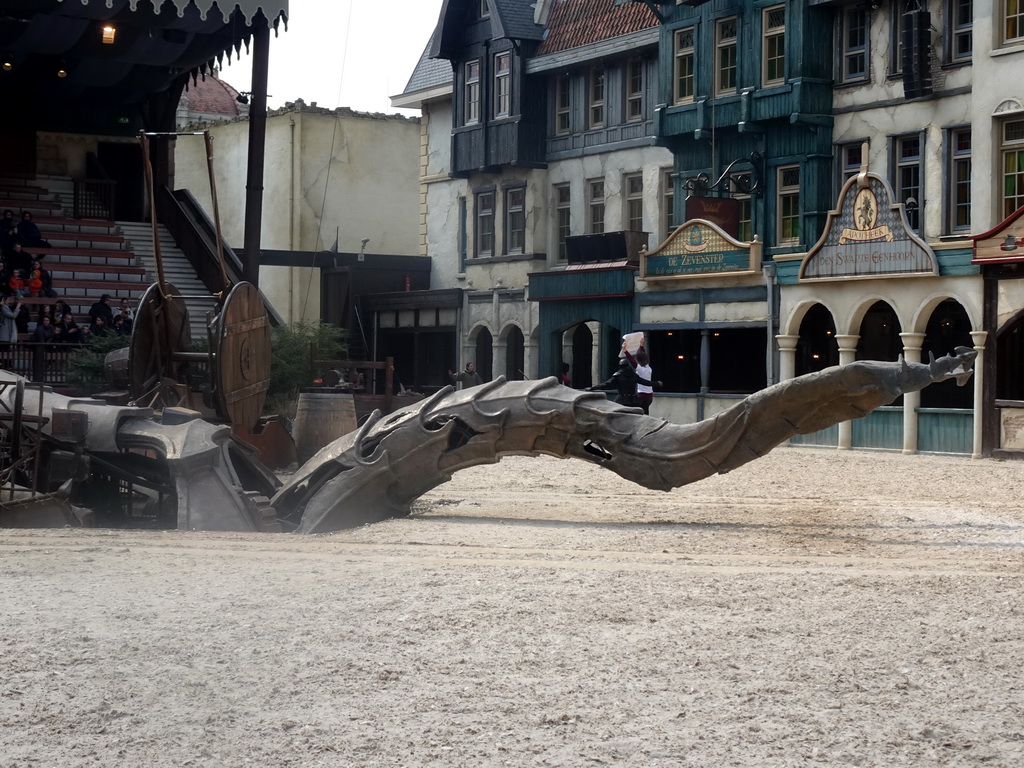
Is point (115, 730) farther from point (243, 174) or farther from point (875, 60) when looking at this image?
point (243, 174)

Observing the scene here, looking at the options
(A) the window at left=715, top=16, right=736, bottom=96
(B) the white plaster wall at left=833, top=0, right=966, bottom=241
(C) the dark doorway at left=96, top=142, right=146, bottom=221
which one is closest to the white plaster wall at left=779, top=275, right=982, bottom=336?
(B) the white plaster wall at left=833, top=0, right=966, bottom=241

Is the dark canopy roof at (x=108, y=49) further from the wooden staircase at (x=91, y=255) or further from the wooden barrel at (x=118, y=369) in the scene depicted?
the wooden barrel at (x=118, y=369)

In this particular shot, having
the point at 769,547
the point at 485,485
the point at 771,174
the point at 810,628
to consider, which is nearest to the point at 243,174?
the point at 771,174

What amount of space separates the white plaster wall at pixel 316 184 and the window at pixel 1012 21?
23.6 metres

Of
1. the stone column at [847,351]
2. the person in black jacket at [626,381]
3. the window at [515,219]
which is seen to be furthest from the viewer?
the window at [515,219]

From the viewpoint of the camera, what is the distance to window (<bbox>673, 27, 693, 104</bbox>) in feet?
110

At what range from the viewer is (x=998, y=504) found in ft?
51.0

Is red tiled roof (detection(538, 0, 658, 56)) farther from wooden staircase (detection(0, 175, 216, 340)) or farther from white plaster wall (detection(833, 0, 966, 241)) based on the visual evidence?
wooden staircase (detection(0, 175, 216, 340))

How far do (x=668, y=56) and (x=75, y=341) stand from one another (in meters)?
15.1

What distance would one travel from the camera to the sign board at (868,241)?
26.7 m

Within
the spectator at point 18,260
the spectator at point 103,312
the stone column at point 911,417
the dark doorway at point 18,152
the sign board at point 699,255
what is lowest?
the stone column at point 911,417

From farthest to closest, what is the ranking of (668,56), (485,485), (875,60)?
(668,56)
(875,60)
(485,485)

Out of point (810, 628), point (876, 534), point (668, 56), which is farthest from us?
point (668, 56)

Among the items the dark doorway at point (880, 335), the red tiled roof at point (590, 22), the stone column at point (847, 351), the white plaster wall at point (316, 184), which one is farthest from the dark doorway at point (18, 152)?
the dark doorway at point (880, 335)
